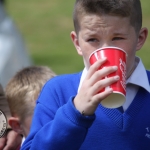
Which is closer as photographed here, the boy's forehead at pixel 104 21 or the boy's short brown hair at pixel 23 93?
the boy's forehead at pixel 104 21

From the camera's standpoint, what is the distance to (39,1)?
751 inches

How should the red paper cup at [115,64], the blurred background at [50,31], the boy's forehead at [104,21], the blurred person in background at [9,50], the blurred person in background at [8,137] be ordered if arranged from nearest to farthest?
1. the red paper cup at [115,64]
2. the boy's forehead at [104,21]
3. the blurred person in background at [8,137]
4. the blurred person in background at [9,50]
5. the blurred background at [50,31]

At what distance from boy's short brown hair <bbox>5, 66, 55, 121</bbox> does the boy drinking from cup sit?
86cm

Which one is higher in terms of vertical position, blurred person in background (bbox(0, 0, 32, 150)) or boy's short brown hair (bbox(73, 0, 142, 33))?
boy's short brown hair (bbox(73, 0, 142, 33))

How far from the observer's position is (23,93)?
4258mm

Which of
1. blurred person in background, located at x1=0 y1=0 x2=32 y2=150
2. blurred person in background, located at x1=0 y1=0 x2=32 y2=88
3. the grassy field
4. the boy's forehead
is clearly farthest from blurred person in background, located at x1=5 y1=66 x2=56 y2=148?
the grassy field

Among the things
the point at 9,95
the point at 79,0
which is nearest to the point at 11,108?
the point at 9,95

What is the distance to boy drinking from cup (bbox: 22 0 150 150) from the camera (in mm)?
2953

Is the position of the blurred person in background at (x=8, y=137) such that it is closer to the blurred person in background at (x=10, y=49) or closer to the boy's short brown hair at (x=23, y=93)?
the boy's short brown hair at (x=23, y=93)

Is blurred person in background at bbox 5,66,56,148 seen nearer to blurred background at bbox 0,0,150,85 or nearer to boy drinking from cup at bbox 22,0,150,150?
boy drinking from cup at bbox 22,0,150,150

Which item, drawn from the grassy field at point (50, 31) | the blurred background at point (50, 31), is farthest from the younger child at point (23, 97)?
the blurred background at point (50, 31)

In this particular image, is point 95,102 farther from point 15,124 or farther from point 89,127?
point 15,124

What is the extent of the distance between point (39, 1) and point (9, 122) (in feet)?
49.8

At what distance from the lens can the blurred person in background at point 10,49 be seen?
6.21m
